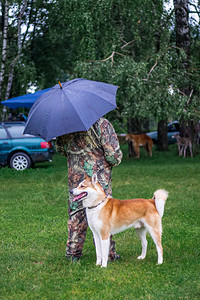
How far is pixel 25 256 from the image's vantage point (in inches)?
251

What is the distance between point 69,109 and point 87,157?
0.64 m

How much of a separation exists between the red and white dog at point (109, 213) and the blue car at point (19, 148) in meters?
11.3

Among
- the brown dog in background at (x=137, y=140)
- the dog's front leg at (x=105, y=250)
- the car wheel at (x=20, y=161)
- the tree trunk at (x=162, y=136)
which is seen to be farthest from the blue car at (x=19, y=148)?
the dog's front leg at (x=105, y=250)

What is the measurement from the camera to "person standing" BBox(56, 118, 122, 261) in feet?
18.1

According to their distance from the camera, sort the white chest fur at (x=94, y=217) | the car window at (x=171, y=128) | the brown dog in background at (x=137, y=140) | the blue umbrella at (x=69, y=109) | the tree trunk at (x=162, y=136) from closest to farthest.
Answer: the blue umbrella at (x=69, y=109)
the white chest fur at (x=94, y=217)
the brown dog in background at (x=137, y=140)
the tree trunk at (x=162, y=136)
the car window at (x=171, y=128)

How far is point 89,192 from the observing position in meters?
5.26

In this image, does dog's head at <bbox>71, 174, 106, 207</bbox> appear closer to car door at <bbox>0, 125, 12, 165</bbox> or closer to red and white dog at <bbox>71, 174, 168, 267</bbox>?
red and white dog at <bbox>71, 174, 168, 267</bbox>

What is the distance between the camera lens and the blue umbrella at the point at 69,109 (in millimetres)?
5219

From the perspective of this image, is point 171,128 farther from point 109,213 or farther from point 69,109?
point 69,109

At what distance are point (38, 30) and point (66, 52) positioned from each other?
183 cm

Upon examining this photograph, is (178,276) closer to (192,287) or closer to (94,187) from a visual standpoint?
(192,287)

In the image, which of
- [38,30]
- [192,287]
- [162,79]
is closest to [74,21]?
[162,79]

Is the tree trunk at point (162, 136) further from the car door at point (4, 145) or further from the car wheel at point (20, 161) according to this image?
the car door at point (4, 145)

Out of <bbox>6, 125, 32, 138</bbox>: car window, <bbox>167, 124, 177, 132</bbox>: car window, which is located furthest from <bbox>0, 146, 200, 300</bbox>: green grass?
<bbox>167, 124, 177, 132</bbox>: car window
